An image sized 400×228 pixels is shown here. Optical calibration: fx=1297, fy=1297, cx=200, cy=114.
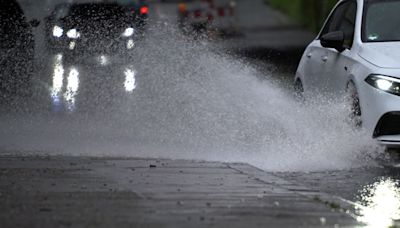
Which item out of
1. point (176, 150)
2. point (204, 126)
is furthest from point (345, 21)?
point (176, 150)

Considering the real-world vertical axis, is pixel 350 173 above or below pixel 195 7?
below

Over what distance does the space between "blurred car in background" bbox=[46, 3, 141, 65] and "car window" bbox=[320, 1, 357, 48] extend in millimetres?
5375

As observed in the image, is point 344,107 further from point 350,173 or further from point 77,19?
point 77,19

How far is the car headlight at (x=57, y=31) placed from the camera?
64.2ft

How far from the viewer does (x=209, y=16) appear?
114 ft

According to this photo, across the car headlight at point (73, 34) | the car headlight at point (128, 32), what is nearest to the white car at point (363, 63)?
the car headlight at point (128, 32)

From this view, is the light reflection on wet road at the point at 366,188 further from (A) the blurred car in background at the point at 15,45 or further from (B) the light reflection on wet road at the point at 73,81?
(A) the blurred car in background at the point at 15,45

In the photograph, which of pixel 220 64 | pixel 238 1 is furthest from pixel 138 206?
pixel 238 1

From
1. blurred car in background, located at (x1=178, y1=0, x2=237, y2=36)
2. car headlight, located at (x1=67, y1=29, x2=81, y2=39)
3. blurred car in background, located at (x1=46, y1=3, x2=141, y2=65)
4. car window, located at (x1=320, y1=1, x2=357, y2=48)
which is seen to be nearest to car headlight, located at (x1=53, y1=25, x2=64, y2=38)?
blurred car in background, located at (x1=46, y1=3, x2=141, y2=65)

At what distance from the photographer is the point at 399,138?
1089 cm

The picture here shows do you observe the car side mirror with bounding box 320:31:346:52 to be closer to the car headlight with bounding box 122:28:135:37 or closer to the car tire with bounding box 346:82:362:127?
the car tire with bounding box 346:82:362:127

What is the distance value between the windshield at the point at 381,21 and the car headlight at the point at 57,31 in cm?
810

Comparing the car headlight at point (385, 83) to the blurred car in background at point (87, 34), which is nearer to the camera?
the car headlight at point (385, 83)

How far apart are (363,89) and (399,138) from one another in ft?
1.80
